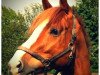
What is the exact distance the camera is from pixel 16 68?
2.62ft

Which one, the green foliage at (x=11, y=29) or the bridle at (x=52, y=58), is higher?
the green foliage at (x=11, y=29)

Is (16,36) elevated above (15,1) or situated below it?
below

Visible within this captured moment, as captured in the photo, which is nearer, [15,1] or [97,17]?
[97,17]

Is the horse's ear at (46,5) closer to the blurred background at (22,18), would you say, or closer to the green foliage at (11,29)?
the blurred background at (22,18)

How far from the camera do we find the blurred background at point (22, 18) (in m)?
1.30

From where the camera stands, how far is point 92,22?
4.33ft

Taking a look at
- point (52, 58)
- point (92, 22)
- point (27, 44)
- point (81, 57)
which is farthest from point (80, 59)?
point (92, 22)

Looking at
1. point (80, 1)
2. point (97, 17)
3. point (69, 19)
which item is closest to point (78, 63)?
point (69, 19)

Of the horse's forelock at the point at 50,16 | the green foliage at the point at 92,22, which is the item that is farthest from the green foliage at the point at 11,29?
the horse's forelock at the point at 50,16

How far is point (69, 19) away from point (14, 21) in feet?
2.16

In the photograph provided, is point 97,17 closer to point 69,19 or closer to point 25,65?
point 69,19

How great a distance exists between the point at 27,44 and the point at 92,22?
609 mm

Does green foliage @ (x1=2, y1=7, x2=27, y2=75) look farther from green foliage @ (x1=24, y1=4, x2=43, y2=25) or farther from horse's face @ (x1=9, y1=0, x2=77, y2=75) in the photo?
horse's face @ (x1=9, y1=0, x2=77, y2=75)

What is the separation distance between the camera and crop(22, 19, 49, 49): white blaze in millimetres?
818
